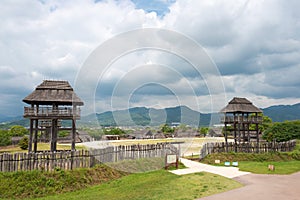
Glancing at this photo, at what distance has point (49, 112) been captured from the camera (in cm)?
1931

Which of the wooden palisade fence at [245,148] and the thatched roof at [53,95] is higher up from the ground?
the thatched roof at [53,95]

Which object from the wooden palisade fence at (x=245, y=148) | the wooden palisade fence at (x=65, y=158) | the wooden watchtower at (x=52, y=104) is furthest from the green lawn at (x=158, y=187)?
the wooden palisade fence at (x=245, y=148)

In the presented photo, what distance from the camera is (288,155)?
83.7 feet

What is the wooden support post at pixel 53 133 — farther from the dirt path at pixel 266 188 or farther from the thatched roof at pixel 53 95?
the dirt path at pixel 266 188

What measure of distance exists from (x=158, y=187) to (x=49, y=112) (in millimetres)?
10342

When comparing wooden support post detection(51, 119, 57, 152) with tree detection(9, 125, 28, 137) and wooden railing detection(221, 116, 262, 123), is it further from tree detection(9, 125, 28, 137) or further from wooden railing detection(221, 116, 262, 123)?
tree detection(9, 125, 28, 137)

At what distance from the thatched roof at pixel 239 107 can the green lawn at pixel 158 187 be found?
15.9 metres

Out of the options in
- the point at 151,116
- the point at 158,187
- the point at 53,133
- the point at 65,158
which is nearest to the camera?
the point at 158,187

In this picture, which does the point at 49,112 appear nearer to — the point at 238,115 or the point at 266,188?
the point at 266,188

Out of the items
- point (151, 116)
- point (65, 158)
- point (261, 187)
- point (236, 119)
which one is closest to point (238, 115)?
point (236, 119)

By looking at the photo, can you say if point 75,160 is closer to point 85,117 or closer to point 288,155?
point 85,117

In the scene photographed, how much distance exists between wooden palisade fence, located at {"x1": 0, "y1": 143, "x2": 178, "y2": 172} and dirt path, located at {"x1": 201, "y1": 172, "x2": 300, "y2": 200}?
8.03m

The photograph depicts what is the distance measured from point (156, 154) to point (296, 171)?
35.2 ft

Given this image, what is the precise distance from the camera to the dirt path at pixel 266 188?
40.2 ft
